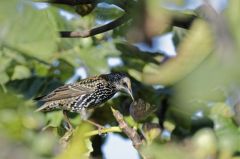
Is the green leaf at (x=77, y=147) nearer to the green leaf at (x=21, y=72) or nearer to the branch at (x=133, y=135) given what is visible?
the branch at (x=133, y=135)

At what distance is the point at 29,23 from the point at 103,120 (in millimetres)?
3142

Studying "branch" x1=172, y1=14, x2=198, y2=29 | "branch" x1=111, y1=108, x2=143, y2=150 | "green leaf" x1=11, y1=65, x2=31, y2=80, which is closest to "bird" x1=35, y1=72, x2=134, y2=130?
"green leaf" x1=11, y1=65, x2=31, y2=80

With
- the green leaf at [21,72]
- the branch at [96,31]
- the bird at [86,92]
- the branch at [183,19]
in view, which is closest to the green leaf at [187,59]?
the branch at [183,19]

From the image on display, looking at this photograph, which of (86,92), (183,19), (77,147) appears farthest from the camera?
(86,92)

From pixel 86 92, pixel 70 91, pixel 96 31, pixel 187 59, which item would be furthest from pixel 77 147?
pixel 86 92

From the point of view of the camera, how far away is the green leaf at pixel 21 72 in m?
4.49

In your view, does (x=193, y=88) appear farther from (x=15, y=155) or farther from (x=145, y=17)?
(x=15, y=155)

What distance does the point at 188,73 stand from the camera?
0.81m

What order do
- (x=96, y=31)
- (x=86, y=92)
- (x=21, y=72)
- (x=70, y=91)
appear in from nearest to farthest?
(x=96, y=31)
(x=21, y=72)
(x=70, y=91)
(x=86, y=92)

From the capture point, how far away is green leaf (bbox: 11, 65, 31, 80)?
4.49 metres

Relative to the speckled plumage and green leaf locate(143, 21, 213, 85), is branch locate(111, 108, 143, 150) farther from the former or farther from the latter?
the speckled plumage

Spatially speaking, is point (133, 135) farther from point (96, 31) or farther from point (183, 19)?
point (96, 31)

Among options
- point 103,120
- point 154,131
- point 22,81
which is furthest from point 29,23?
point 22,81

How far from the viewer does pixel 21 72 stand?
15.4 ft
